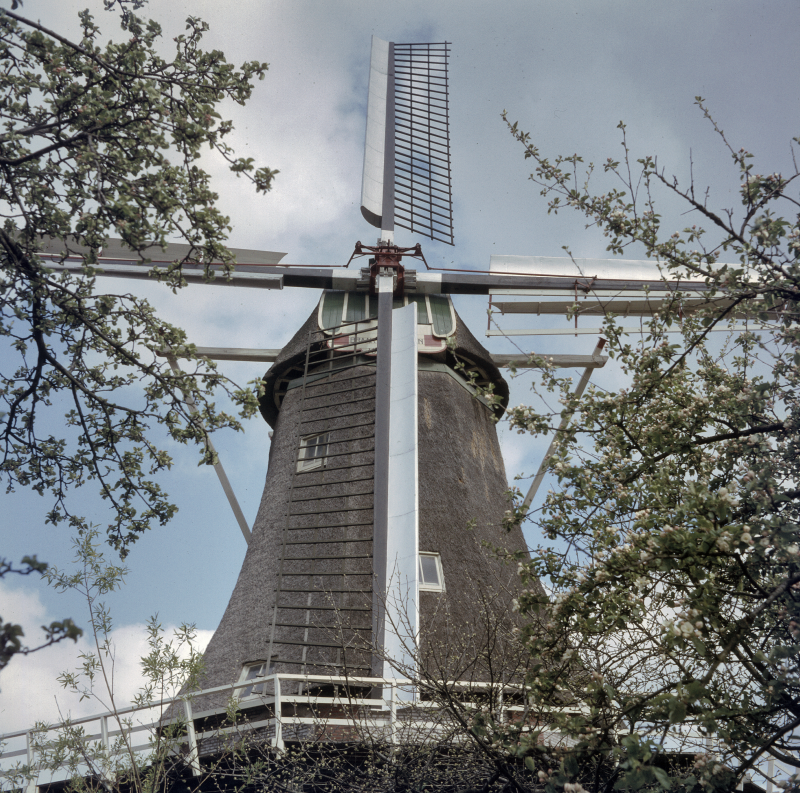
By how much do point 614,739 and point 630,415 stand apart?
218cm

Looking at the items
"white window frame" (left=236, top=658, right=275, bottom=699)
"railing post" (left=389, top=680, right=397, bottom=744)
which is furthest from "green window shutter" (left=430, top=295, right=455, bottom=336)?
"railing post" (left=389, top=680, right=397, bottom=744)

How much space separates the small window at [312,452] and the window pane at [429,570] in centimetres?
199

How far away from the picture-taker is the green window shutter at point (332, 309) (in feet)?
38.7

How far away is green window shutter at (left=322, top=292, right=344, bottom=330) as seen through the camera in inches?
464

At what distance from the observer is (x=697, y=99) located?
15.9ft

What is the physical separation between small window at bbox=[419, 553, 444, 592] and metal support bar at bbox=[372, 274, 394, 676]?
675 millimetres

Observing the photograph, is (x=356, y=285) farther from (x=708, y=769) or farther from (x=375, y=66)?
(x=708, y=769)

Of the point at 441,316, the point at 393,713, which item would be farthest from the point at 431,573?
the point at 441,316

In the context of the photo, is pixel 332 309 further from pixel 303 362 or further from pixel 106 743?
pixel 106 743

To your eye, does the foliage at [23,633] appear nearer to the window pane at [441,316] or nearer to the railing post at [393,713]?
the railing post at [393,713]

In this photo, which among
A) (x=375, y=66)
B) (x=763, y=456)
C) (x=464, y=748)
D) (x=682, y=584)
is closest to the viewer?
(x=682, y=584)

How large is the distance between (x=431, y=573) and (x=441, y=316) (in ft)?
15.5

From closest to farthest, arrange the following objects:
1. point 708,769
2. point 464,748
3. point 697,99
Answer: point 708,769, point 697,99, point 464,748

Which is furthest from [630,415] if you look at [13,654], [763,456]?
[13,654]
